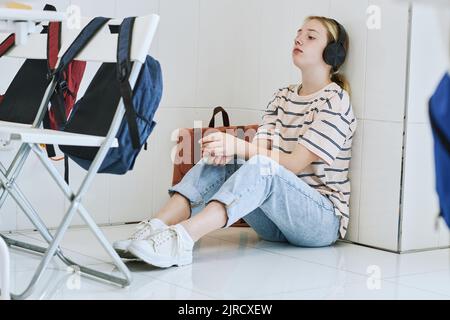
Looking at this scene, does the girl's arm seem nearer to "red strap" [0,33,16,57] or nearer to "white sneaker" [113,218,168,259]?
"white sneaker" [113,218,168,259]

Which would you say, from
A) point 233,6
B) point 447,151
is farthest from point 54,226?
point 447,151

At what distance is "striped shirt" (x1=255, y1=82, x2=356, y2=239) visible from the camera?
282 centimetres

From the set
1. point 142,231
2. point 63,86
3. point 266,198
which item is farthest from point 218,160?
point 63,86

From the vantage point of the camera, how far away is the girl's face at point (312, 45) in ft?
9.80

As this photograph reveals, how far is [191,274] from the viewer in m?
2.46

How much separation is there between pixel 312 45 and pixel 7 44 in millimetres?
1127

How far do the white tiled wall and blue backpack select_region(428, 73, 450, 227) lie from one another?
1.67 metres

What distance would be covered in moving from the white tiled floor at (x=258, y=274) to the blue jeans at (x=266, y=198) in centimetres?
8

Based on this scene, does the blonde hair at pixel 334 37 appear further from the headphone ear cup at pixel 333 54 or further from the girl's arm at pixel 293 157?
the girl's arm at pixel 293 157

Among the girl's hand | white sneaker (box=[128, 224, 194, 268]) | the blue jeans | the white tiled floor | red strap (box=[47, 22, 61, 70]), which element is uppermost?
red strap (box=[47, 22, 61, 70])

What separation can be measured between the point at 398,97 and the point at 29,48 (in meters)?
1.33

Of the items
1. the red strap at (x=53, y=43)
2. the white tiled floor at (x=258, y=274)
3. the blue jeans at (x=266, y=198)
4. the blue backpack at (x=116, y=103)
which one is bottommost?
the white tiled floor at (x=258, y=274)

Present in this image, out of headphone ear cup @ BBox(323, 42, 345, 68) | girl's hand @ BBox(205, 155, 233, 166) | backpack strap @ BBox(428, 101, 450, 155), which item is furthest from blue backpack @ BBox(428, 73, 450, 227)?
headphone ear cup @ BBox(323, 42, 345, 68)

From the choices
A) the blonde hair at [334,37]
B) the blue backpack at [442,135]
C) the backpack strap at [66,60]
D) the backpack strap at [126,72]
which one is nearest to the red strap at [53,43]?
the backpack strap at [66,60]
